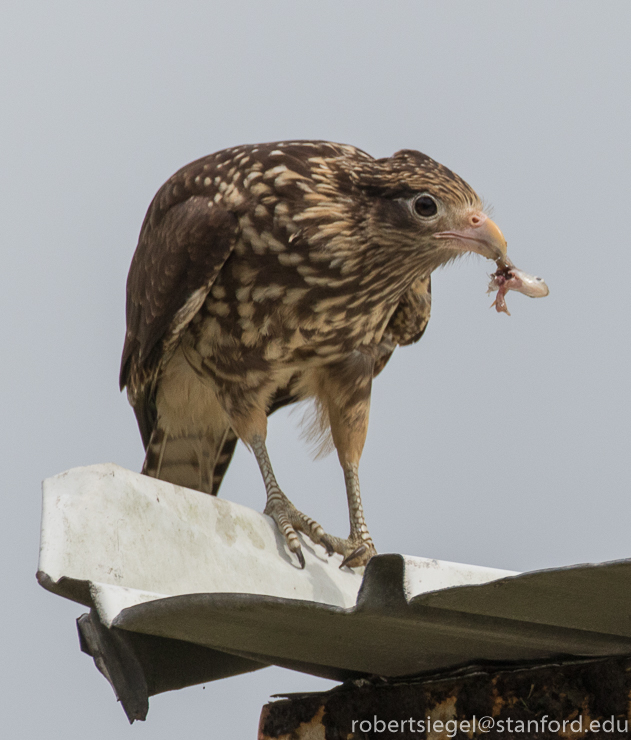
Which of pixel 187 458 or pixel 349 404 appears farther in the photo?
pixel 187 458

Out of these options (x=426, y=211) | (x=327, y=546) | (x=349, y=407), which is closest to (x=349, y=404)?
(x=349, y=407)

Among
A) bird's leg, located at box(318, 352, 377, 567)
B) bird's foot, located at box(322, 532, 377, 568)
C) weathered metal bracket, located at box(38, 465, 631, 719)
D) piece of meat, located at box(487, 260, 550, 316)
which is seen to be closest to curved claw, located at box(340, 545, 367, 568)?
bird's foot, located at box(322, 532, 377, 568)

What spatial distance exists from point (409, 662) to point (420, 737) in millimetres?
164

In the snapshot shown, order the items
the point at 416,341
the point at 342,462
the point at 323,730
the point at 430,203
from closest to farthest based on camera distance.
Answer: the point at 323,730, the point at 430,203, the point at 342,462, the point at 416,341

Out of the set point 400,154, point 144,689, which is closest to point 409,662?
point 144,689

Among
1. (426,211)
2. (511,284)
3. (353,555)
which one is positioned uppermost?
(426,211)

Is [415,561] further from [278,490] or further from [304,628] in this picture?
[278,490]

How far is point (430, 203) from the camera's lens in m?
3.73

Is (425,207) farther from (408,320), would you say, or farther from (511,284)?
(408,320)

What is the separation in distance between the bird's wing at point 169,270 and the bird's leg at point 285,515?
2.07ft

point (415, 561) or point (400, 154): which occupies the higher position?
point (400, 154)

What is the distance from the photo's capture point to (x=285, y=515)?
11.8ft

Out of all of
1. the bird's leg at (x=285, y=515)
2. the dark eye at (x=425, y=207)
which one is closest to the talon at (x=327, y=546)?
the bird's leg at (x=285, y=515)

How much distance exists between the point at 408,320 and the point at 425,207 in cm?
81
